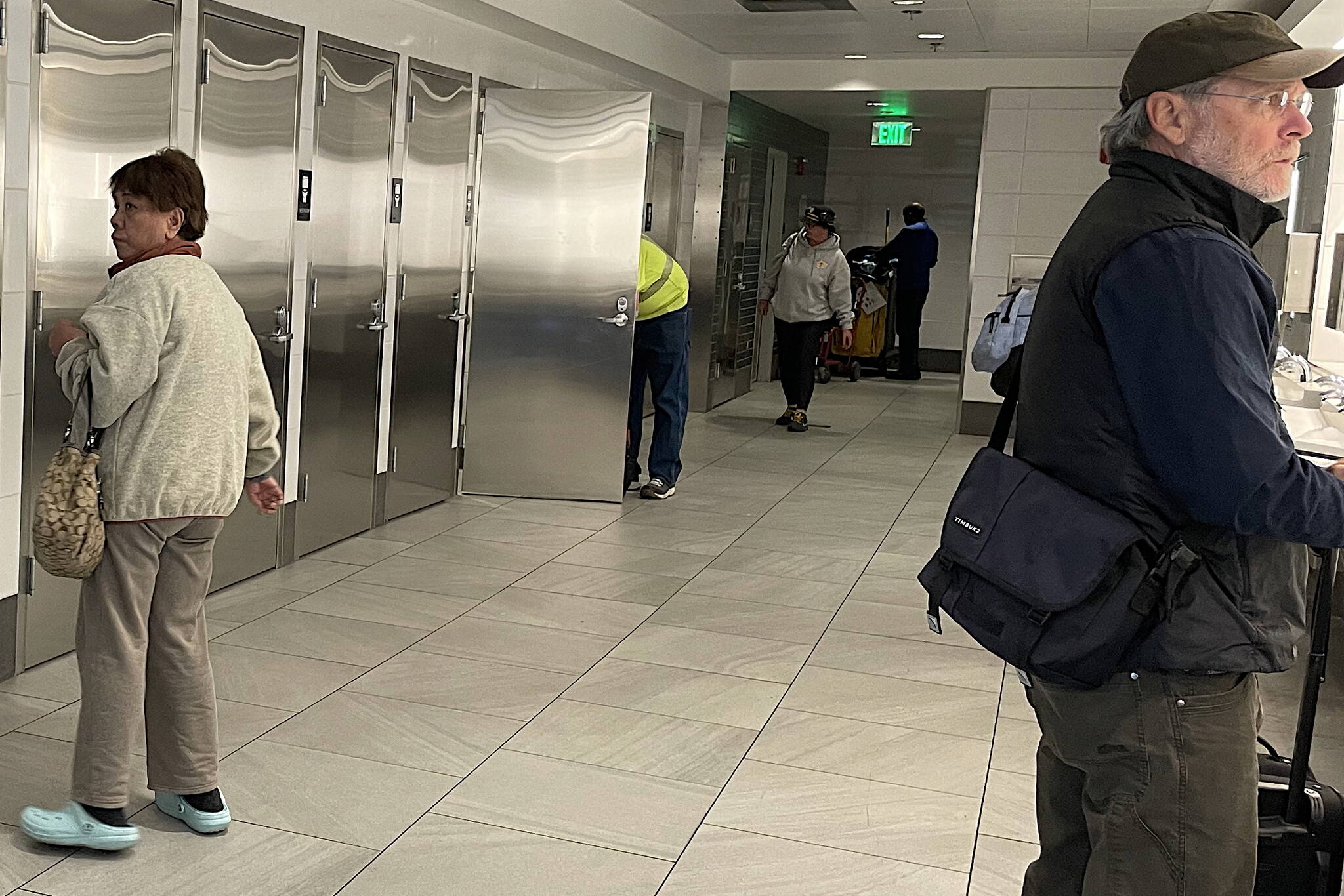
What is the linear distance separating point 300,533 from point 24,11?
2390 mm

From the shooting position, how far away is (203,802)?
300 cm

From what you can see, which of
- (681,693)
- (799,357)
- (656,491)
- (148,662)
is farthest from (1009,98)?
(148,662)

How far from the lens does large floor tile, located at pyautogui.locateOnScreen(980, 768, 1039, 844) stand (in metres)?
3.21

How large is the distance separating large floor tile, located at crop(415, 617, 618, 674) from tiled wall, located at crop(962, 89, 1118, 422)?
20.2ft

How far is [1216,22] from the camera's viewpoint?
1.77m

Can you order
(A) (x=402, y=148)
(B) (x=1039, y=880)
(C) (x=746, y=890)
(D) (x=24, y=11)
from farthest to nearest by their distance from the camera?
(A) (x=402, y=148), (D) (x=24, y=11), (C) (x=746, y=890), (B) (x=1039, y=880)

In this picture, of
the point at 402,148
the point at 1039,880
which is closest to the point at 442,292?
the point at 402,148

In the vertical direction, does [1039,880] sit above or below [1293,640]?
below

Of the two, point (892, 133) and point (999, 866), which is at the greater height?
point (892, 133)

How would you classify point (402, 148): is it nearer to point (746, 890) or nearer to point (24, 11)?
point (24, 11)

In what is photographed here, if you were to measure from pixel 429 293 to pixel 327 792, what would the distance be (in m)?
3.53

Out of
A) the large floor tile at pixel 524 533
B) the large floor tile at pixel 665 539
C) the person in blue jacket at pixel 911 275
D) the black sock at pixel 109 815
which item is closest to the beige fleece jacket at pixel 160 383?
the black sock at pixel 109 815

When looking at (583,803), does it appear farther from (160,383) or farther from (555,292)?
(555,292)

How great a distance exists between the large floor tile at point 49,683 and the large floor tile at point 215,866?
93cm
